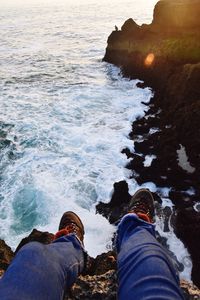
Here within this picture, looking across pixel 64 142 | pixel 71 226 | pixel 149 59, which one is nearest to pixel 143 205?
pixel 71 226

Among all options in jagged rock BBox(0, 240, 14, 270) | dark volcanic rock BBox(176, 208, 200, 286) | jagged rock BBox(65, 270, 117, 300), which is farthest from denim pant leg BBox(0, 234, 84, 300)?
dark volcanic rock BBox(176, 208, 200, 286)

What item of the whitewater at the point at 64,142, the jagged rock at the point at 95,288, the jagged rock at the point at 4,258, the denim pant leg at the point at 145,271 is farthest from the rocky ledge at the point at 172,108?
the denim pant leg at the point at 145,271

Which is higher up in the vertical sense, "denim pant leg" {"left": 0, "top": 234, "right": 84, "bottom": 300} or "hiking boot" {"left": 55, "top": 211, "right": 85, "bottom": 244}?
"denim pant leg" {"left": 0, "top": 234, "right": 84, "bottom": 300}

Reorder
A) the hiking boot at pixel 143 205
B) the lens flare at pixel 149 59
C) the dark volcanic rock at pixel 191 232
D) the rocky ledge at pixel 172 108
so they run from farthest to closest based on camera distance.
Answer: the lens flare at pixel 149 59
the rocky ledge at pixel 172 108
the dark volcanic rock at pixel 191 232
the hiking boot at pixel 143 205

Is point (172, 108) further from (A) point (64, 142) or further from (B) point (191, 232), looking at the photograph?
(B) point (191, 232)

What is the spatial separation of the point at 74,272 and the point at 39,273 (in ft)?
2.02

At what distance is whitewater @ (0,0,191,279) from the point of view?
27.3 feet

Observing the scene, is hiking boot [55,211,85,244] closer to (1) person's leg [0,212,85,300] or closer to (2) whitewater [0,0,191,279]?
(1) person's leg [0,212,85,300]

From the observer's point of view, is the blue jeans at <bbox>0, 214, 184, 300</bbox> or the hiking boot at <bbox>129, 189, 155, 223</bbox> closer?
the blue jeans at <bbox>0, 214, 184, 300</bbox>

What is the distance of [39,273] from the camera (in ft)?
7.74

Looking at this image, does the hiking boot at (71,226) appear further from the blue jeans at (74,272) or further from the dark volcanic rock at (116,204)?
the dark volcanic rock at (116,204)

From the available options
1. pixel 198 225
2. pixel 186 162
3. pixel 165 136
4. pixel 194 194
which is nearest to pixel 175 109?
pixel 165 136

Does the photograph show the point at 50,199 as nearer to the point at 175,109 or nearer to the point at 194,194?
the point at 194,194

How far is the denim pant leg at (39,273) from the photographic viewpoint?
2.14 meters
